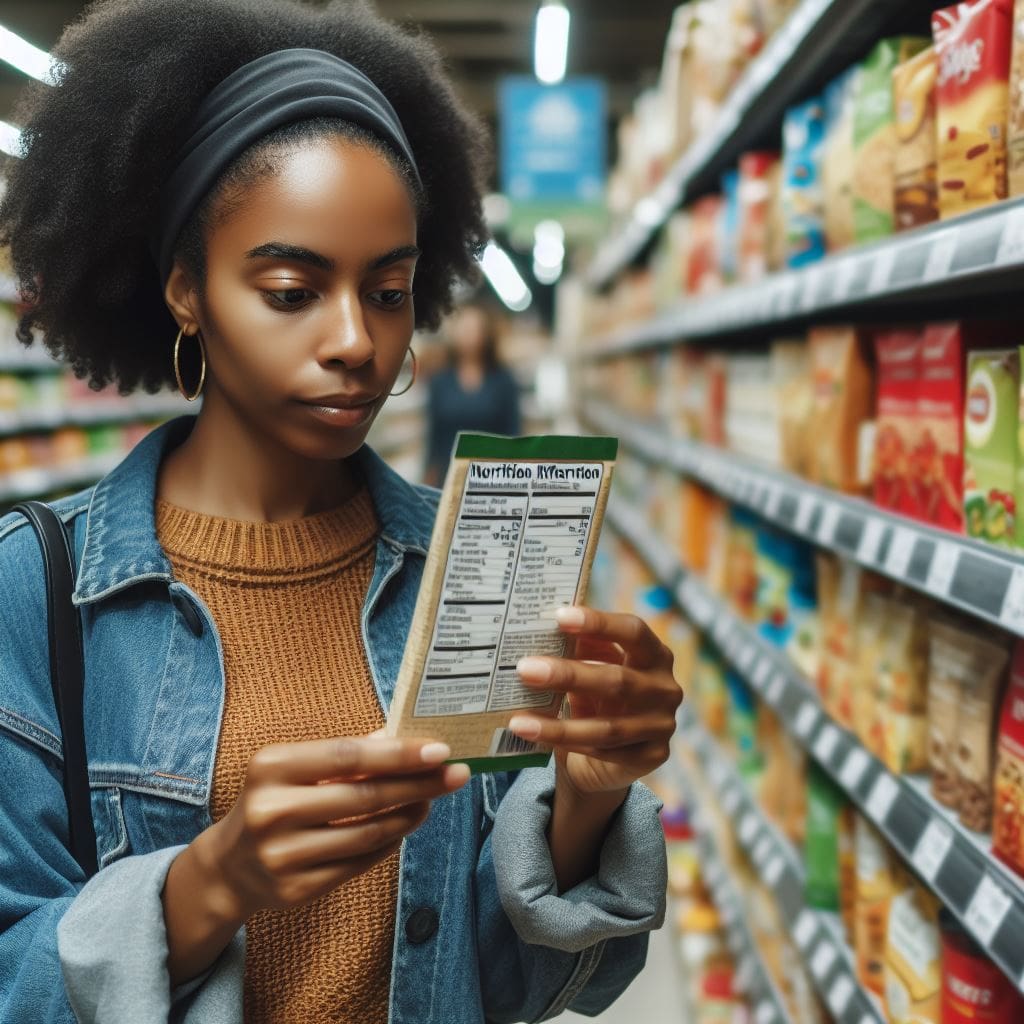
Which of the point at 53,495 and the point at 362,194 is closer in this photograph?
the point at 362,194

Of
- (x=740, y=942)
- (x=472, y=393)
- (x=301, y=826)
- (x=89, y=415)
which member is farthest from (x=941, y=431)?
(x=89, y=415)

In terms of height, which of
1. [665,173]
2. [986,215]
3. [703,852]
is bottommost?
[703,852]

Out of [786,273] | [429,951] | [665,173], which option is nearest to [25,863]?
[429,951]

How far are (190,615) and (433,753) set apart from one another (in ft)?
1.19

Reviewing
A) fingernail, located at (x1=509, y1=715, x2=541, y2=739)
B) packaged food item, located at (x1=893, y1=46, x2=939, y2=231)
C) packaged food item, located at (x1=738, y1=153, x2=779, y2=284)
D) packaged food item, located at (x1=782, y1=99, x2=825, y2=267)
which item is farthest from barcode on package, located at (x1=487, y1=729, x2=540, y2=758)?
packaged food item, located at (x1=738, y1=153, x2=779, y2=284)

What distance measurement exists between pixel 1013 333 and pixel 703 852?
2.04 metres

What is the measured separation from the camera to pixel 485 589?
2.68 feet

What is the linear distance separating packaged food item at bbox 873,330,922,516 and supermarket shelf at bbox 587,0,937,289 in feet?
1.82

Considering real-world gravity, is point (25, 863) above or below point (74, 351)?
below

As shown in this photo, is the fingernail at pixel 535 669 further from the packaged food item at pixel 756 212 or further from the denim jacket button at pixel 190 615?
the packaged food item at pixel 756 212

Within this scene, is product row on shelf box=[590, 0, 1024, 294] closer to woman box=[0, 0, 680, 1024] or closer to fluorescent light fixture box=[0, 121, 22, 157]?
woman box=[0, 0, 680, 1024]

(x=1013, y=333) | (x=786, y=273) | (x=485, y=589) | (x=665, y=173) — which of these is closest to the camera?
(x=485, y=589)

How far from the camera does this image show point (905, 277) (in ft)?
4.91

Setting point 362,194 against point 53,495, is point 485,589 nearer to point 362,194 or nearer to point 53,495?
point 362,194
